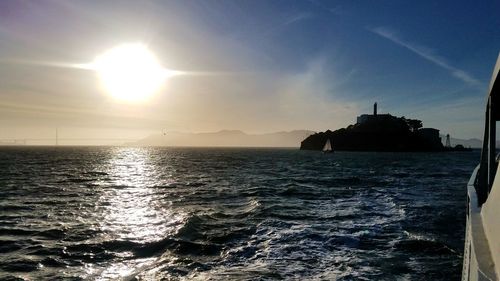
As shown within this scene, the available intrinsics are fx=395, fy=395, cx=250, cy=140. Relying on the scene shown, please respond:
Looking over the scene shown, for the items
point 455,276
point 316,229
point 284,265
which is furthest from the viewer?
point 316,229

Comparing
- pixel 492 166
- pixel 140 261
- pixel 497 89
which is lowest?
pixel 140 261

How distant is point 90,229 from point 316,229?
11062mm

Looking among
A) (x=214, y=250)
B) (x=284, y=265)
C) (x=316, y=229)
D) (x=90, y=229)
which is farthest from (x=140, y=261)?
(x=316, y=229)

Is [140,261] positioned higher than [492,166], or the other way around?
Answer: [492,166]

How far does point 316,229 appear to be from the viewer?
19.1 meters

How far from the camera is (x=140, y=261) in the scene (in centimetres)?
1419

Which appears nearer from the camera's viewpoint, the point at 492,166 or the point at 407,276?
the point at 492,166

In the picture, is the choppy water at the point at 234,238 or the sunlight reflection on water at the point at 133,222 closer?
the choppy water at the point at 234,238

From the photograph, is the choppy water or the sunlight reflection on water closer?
the choppy water

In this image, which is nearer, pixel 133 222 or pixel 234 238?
pixel 234 238

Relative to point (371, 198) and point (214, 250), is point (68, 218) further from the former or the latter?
point (371, 198)

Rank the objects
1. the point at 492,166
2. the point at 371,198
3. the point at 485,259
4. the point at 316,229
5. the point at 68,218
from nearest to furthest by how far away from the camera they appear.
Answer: the point at 485,259, the point at 492,166, the point at 316,229, the point at 68,218, the point at 371,198

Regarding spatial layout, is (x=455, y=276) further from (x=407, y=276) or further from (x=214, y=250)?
(x=214, y=250)

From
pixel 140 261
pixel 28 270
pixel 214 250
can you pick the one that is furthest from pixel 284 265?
pixel 28 270
